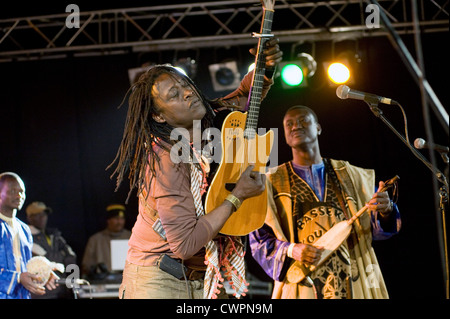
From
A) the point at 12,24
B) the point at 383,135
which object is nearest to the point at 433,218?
the point at 383,135

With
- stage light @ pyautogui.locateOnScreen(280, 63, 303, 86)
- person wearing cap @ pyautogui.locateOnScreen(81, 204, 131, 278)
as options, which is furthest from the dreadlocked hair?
person wearing cap @ pyautogui.locateOnScreen(81, 204, 131, 278)

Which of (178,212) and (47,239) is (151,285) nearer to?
(178,212)

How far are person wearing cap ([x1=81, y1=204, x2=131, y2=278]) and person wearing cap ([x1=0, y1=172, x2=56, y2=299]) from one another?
2102 mm

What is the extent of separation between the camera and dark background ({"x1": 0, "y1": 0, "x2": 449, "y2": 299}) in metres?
7.86

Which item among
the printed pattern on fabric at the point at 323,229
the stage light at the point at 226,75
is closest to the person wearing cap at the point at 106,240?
the stage light at the point at 226,75

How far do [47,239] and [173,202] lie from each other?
236 inches

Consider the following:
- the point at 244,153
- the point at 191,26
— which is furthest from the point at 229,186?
the point at 191,26

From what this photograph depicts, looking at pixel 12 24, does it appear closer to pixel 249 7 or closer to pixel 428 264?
pixel 249 7

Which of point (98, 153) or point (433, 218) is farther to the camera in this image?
point (98, 153)

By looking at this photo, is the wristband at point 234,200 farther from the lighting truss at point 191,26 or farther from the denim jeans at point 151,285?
the lighting truss at point 191,26

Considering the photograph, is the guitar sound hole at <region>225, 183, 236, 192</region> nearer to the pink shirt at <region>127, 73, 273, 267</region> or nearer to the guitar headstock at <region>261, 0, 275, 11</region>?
the pink shirt at <region>127, 73, 273, 267</region>

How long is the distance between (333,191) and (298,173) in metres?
0.37

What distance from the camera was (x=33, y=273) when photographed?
5.73m

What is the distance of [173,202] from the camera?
301cm
